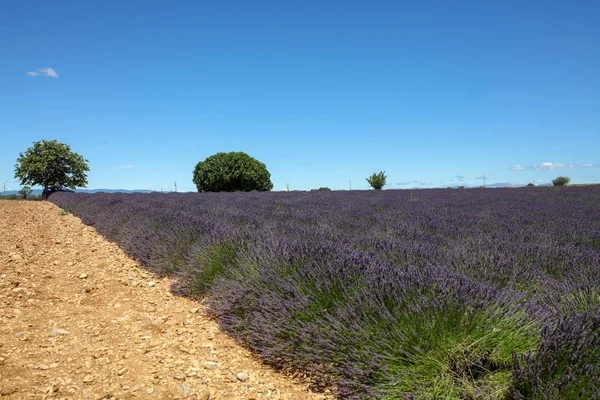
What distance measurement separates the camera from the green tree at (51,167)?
2752 cm

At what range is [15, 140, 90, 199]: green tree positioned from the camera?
2752cm

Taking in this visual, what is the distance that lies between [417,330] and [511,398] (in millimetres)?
465

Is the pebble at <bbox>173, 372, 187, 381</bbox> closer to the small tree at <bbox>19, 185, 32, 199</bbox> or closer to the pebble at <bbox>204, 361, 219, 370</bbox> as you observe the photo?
the pebble at <bbox>204, 361, 219, 370</bbox>

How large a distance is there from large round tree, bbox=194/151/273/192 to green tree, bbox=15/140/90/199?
30.4 feet

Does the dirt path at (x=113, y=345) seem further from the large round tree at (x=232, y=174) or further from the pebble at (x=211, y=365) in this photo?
the large round tree at (x=232, y=174)

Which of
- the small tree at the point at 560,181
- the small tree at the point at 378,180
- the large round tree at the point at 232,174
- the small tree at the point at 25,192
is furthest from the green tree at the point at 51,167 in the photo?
the small tree at the point at 560,181

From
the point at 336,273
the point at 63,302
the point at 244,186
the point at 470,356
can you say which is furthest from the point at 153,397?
the point at 244,186

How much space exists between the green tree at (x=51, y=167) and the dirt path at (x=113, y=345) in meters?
27.4

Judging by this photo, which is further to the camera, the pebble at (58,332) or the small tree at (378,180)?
the small tree at (378,180)

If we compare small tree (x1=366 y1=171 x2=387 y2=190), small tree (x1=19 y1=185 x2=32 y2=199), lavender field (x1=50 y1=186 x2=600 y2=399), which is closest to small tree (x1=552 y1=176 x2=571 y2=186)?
small tree (x1=366 y1=171 x2=387 y2=190)

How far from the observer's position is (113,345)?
9.23 ft

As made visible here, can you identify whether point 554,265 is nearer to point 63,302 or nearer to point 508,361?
point 508,361

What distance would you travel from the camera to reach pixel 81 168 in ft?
96.6

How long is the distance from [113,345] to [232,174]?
29.3 metres
